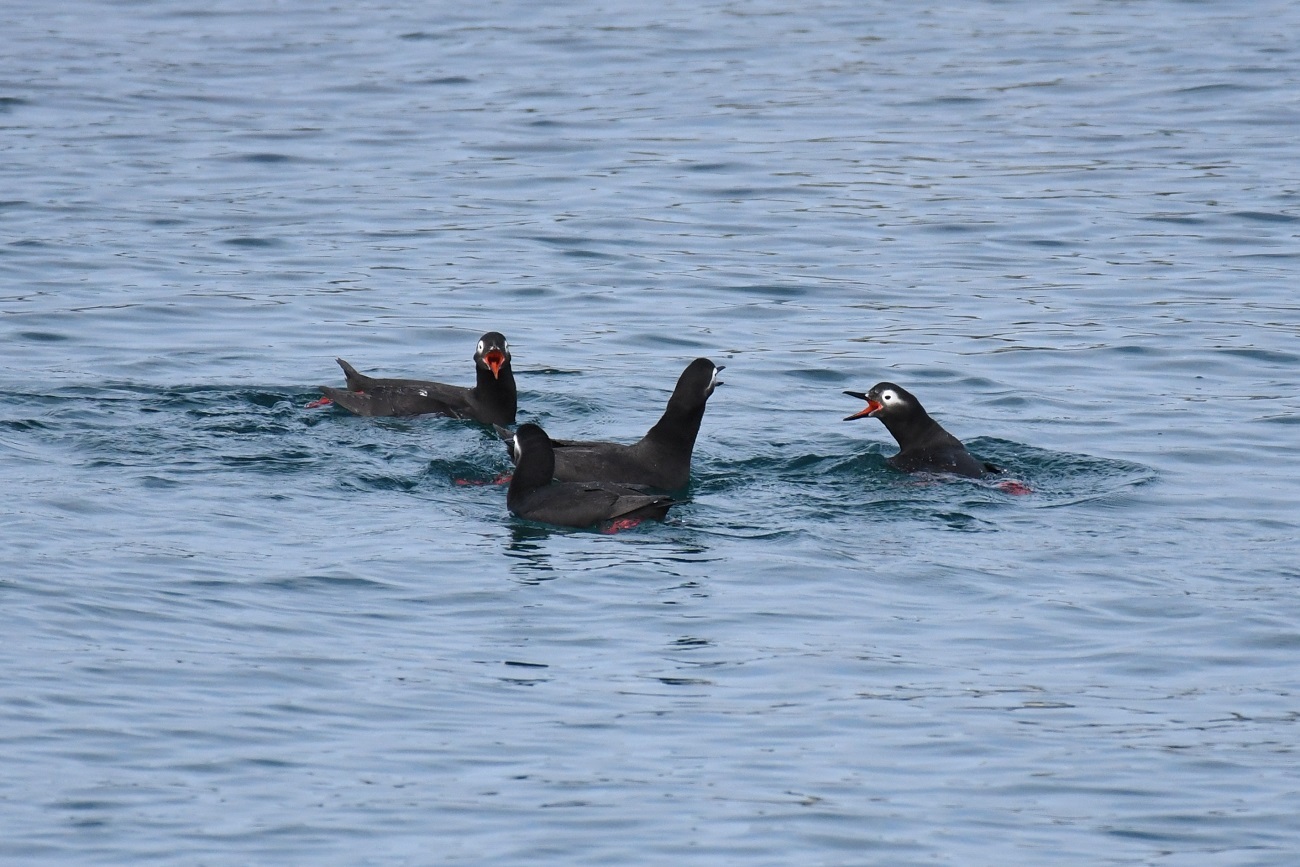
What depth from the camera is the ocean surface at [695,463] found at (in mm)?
8672

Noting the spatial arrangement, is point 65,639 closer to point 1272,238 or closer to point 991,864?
point 991,864

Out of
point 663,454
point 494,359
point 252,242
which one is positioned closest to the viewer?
point 663,454

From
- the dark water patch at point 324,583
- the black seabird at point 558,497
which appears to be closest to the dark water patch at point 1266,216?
the black seabird at point 558,497

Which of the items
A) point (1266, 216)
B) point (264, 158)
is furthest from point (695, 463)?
point (264, 158)

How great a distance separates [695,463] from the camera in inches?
570

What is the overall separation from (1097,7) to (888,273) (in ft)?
54.1

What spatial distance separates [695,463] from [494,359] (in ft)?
6.11

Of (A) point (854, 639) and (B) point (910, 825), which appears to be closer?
(B) point (910, 825)

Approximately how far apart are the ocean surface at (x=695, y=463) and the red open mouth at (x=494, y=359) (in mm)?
578

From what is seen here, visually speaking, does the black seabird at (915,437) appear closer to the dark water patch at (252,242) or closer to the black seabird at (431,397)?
the black seabird at (431,397)

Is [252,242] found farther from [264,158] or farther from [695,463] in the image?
[695,463]

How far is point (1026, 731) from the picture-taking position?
932 cm

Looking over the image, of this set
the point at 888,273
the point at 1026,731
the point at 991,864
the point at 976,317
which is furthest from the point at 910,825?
the point at 888,273

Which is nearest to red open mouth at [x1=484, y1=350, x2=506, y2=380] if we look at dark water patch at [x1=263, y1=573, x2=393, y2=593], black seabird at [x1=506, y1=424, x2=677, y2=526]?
black seabird at [x1=506, y1=424, x2=677, y2=526]
